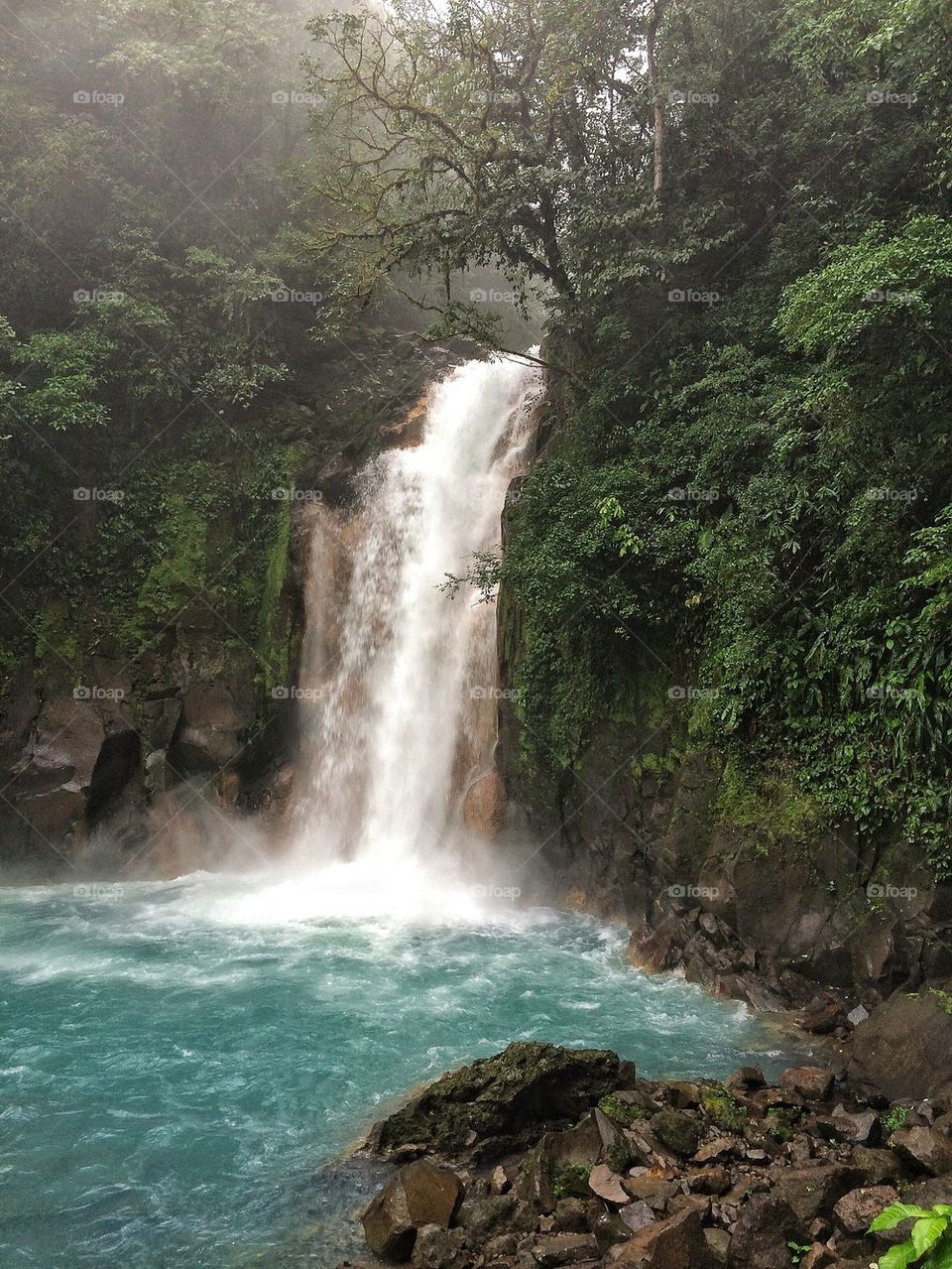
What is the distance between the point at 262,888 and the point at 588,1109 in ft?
28.3

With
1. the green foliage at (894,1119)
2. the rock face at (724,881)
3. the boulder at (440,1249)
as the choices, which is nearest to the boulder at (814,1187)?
the green foliage at (894,1119)

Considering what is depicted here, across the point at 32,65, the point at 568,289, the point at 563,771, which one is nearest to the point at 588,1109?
the point at 563,771

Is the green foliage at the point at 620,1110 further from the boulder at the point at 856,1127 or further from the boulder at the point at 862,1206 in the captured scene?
A: the boulder at the point at 862,1206

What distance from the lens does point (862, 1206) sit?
5.18 meters

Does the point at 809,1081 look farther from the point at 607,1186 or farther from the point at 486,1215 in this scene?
the point at 486,1215

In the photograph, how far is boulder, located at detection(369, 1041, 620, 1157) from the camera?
6.53 metres

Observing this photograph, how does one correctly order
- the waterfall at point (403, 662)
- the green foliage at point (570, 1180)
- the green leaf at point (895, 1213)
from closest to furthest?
the green leaf at point (895, 1213), the green foliage at point (570, 1180), the waterfall at point (403, 662)

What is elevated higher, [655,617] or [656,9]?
[656,9]

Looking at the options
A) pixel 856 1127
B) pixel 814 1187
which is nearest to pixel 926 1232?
pixel 814 1187

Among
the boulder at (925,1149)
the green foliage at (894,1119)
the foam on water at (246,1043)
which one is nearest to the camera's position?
the boulder at (925,1149)

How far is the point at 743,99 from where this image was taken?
13.7 meters

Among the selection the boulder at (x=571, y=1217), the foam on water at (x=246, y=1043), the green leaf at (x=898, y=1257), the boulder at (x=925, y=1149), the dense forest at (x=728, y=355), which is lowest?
the foam on water at (x=246, y=1043)

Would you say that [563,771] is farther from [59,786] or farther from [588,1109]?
[59,786]

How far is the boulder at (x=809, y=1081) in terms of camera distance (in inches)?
277
